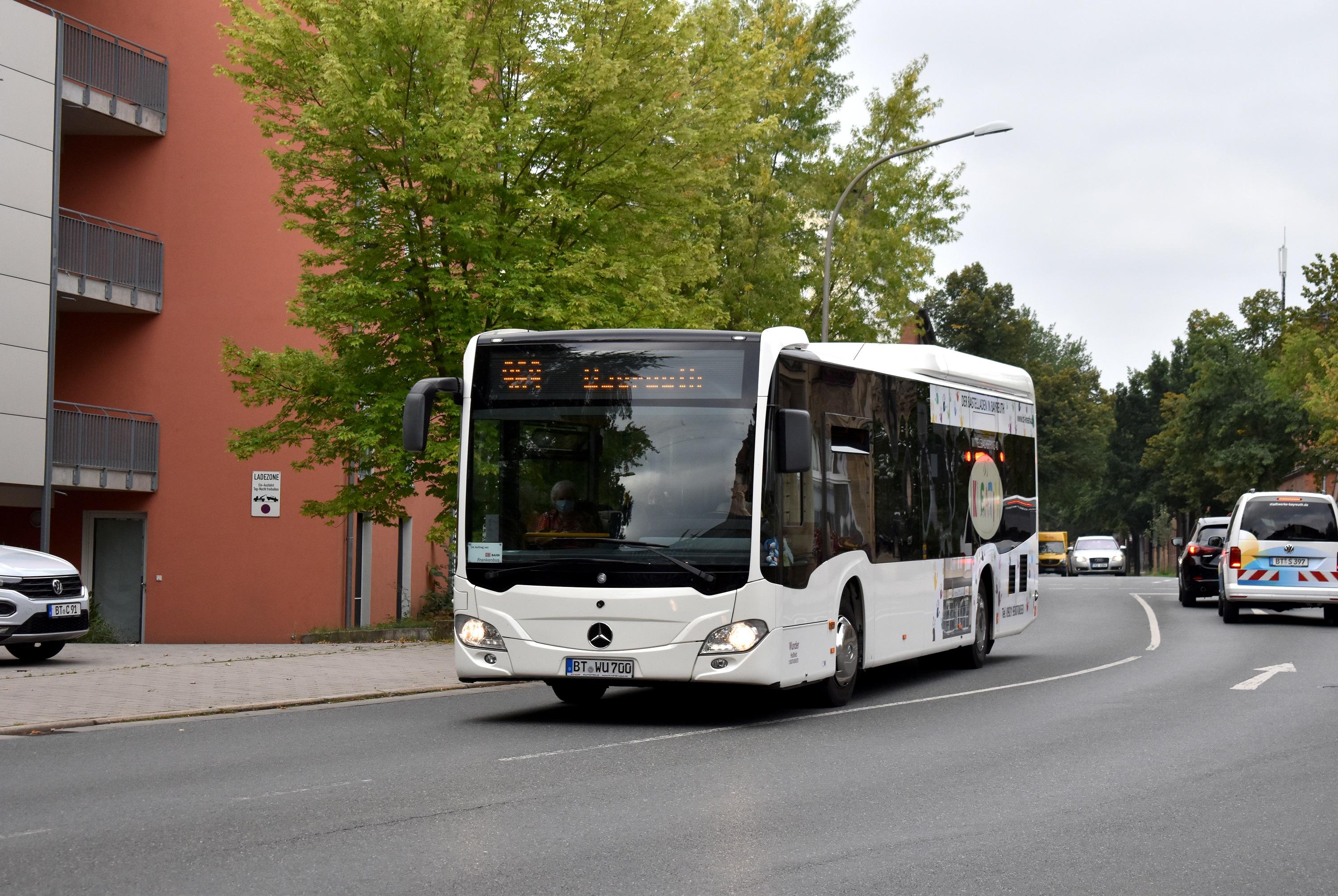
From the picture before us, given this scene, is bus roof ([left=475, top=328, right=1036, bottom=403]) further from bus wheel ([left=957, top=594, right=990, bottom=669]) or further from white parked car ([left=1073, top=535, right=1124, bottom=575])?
white parked car ([left=1073, top=535, right=1124, bottom=575])

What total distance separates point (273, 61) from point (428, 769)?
13.6m

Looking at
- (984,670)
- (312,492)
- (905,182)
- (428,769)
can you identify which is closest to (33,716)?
(428,769)

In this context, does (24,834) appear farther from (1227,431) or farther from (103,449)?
(1227,431)

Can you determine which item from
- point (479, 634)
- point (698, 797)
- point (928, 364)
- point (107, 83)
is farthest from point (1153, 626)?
point (107, 83)

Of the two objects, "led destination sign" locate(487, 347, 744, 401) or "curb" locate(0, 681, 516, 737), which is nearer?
"curb" locate(0, 681, 516, 737)

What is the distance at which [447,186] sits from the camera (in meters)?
20.8

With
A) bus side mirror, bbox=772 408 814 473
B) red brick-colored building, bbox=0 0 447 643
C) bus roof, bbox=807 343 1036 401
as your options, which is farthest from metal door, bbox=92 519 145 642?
bus side mirror, bbox=772 408 814 473

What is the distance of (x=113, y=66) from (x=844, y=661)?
2170 centimetres

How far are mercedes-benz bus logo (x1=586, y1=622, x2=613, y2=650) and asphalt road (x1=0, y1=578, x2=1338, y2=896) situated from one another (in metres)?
0.65

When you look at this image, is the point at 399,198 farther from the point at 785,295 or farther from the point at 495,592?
the point at 785,295

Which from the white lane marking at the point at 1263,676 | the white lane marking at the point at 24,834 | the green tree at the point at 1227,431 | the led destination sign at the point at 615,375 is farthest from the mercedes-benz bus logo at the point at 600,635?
the green tree at the point at 1227,431

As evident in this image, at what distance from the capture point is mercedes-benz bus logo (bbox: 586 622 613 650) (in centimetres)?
1184

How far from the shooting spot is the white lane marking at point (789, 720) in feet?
35.1

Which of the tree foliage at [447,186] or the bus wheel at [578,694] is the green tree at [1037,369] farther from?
the bus wheel at [578,694]
